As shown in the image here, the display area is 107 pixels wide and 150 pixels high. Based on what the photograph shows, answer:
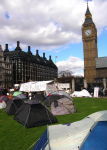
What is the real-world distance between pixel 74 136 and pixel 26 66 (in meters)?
105

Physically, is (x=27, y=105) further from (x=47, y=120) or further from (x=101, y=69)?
(x=101, y=69)

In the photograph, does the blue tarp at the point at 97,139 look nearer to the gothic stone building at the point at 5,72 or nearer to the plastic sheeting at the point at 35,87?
the plastic sheeting at the point at 35,87

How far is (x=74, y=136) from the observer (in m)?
6.93

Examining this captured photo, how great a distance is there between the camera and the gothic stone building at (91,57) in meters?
110

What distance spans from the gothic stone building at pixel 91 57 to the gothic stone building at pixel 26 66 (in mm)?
26189

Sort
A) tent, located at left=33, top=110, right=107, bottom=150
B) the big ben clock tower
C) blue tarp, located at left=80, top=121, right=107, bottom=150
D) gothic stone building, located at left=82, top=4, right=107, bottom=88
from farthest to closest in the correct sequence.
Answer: the big ben clock tower → gothic stone building, located at left=82, top=4, right=107, bottom=88 → tent, located at left=33, top=110, right=107, bottom=150 → blue tarp, located at left=80, top=121, right=107, bottom=150

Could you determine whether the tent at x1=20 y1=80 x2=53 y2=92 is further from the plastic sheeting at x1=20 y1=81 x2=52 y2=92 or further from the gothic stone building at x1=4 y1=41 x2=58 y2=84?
the gothic stone building at x1=4 y1=41 x2=58 y2=84

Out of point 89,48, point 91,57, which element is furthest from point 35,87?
point 89,48

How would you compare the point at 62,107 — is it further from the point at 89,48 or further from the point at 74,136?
the point at 89,48

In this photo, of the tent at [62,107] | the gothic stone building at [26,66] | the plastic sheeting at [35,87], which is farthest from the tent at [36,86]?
the gothic stone building at [26,66]

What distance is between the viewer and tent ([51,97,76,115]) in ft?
59.4

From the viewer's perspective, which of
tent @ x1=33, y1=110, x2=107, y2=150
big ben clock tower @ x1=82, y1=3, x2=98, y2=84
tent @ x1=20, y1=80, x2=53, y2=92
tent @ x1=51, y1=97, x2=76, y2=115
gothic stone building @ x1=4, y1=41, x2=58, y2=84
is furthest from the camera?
big ben clock tower @ x1=82, y1=3, x2=98, y2=84

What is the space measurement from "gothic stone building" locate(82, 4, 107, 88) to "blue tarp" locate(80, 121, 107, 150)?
103m

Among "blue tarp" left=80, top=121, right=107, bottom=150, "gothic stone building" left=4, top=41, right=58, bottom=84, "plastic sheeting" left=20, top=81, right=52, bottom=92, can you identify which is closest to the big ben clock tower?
"gothic stone building" left=4, top=41, right=58, bottom=84
